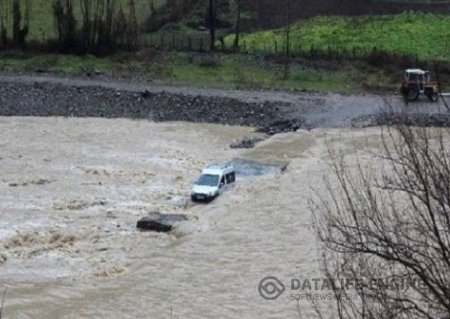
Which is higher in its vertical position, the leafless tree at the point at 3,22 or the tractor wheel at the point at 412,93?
the leafless tree at the point at 3,22

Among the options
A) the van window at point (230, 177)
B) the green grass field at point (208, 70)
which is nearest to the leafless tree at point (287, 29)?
the green grass field at point (208, 70)

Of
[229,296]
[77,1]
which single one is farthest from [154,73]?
[229,296]

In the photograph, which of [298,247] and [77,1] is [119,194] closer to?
[298,247]

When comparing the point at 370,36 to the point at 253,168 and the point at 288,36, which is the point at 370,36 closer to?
the point at 288,36

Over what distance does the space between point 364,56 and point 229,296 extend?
4087 cm

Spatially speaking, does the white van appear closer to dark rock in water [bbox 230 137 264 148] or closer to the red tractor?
dark rock in water [bbox 230 137 264 148]

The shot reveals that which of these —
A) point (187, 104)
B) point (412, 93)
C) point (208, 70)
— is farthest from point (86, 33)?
point (412, 93)

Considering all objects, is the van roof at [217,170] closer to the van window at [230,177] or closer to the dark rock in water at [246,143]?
the van window at [230,177]

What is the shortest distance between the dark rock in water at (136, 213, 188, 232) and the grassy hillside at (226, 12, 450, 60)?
1426 inches

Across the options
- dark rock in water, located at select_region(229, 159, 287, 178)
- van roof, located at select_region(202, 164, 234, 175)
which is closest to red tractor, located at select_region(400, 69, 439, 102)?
dark rock in water, located at select_region(229, 159, 287, 178)

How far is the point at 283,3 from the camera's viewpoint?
8075cm

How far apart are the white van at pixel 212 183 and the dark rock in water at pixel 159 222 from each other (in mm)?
2628

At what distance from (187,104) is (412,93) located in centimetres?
1255

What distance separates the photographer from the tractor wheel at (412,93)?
49.6m
